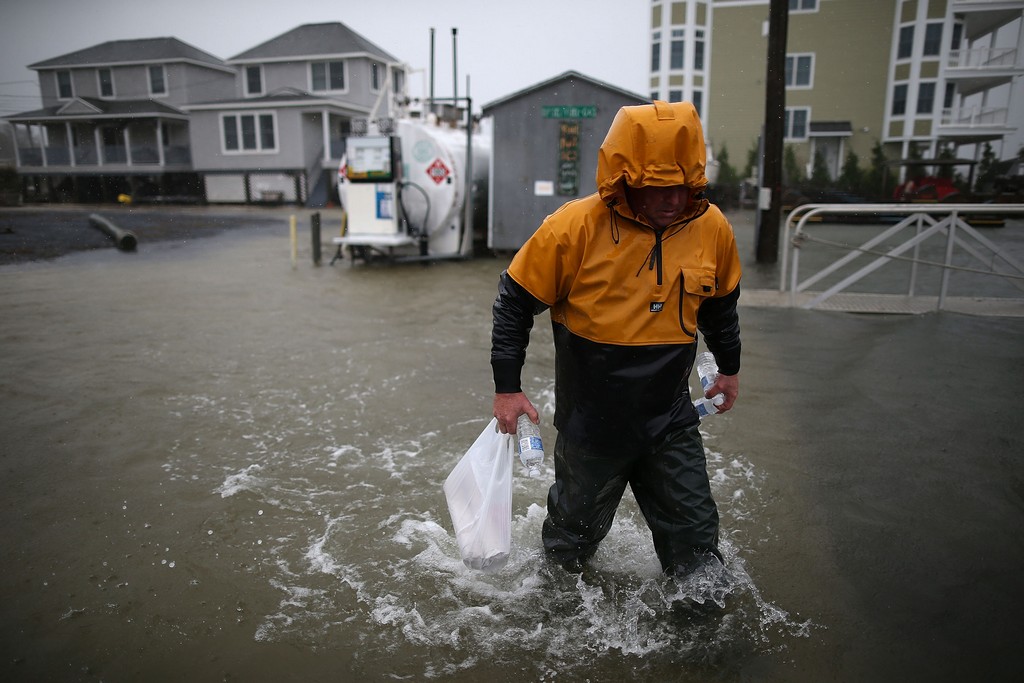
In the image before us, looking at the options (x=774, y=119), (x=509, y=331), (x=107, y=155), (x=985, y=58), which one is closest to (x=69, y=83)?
(x=107, y=155)

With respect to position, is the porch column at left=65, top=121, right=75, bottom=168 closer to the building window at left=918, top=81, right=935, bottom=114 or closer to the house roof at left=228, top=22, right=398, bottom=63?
the house roof at left=228, top=22, right=398, bottom=63

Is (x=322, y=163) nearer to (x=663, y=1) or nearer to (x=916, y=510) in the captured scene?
(x=663, y=1)

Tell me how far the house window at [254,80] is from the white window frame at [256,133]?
3.40m

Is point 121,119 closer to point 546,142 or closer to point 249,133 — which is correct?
point 249,133

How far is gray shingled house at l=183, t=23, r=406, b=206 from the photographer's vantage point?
31.7 metres

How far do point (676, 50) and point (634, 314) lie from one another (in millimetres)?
36792

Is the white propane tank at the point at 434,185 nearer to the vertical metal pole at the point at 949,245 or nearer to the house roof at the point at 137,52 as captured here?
the vertical metal pole at the point at 949,245

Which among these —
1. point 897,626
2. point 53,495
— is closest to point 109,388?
point 53,495

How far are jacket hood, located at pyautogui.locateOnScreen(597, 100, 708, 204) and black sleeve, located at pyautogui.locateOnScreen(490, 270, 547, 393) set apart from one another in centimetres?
50

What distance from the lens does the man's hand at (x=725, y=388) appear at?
9.27 ft

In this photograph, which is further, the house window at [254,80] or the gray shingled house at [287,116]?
the house window at [254,80]

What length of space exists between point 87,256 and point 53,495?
1266 centimetres

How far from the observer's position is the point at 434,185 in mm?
13156

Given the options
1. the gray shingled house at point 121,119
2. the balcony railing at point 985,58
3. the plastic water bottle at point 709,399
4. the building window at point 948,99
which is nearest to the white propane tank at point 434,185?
the plastic water bottle at point 709,399
